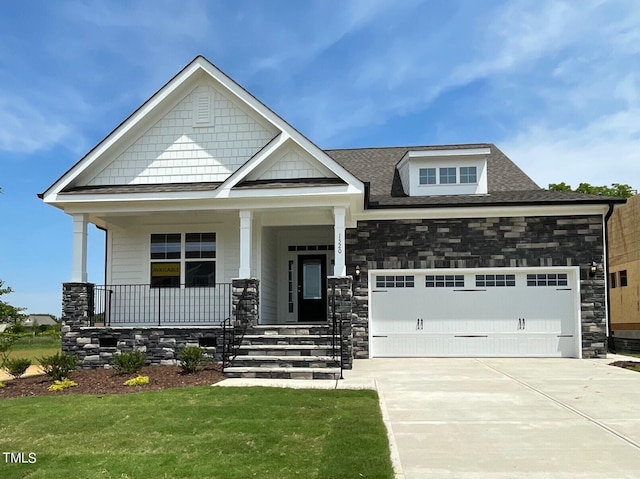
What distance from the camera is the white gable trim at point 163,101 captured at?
1310 cm

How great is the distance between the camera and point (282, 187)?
41.8 ft

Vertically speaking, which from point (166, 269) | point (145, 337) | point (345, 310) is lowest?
point (145, 337)

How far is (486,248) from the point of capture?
Answer: 14.8 meters

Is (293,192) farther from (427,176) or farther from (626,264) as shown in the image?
(626,264)

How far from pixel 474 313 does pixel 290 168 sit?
5919 millimetres

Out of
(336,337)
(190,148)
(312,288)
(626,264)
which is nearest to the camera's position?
(336,337)

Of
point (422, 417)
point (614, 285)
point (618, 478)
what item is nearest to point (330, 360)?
point (422, 417)

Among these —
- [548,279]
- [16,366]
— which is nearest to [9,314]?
[16,366]

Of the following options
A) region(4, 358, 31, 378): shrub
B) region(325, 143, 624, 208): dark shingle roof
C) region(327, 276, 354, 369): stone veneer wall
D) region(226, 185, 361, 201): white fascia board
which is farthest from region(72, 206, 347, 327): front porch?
region(4, 358, 31, 378): shrub

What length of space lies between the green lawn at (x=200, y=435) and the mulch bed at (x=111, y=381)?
0.66m

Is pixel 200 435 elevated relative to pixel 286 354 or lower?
lower

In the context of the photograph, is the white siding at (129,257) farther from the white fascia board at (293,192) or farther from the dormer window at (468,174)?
the dormer window at (468,174)

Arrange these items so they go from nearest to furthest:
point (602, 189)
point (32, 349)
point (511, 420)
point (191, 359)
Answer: point (511, 420) < point (191, 359) < point (32, 349) < point (602, 189)

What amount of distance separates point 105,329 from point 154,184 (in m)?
3.51
